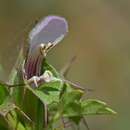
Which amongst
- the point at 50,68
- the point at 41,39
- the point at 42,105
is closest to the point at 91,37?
the point at 41,39

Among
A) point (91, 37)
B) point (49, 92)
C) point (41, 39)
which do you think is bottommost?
point (91, 37)

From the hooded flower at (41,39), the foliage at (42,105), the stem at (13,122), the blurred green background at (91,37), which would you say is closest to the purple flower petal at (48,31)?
the hooded flower at (41,39)

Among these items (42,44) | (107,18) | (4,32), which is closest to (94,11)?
(107,18)

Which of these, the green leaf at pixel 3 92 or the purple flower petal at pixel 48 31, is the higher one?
the purple flower petal at pixel 48 31

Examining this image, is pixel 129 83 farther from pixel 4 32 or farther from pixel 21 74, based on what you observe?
pixel 21 74

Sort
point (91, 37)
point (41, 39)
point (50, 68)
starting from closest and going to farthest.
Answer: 1. point (50, 68)
2. point (41, 39)
3. point (91, 37)

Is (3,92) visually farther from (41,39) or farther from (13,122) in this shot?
(41,39)

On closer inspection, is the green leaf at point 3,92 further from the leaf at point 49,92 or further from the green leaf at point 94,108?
the green leaf at point 94,108
